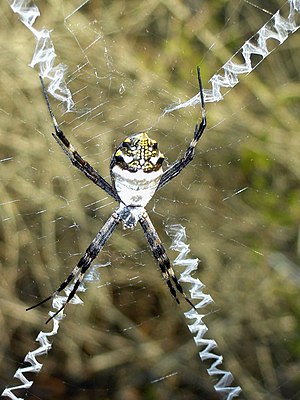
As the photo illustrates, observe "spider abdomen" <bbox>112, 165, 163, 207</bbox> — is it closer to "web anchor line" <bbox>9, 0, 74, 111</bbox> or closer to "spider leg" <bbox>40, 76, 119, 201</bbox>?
"spider leg" <bbox>40, 76, 119, 201</bbox>

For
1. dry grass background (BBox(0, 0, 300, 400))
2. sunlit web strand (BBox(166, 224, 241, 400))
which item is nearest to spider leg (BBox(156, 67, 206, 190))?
dry grass background (BBox(0, 0, 300, 400))

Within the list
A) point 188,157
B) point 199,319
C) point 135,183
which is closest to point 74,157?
point 135,183

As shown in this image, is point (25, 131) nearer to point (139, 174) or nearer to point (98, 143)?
point (98, 143)

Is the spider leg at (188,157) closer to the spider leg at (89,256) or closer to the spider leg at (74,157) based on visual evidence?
the spider leg at (74,157)

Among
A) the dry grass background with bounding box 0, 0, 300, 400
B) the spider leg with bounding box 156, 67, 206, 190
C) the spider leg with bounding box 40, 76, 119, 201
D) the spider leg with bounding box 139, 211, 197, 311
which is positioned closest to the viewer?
the spider leg with bounding box 40, 76, 119, 201

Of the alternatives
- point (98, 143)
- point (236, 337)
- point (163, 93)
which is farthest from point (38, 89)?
point (236, 337)

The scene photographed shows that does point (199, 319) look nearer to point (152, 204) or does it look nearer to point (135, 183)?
point (152, 204)

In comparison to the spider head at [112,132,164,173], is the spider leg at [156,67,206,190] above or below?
above
